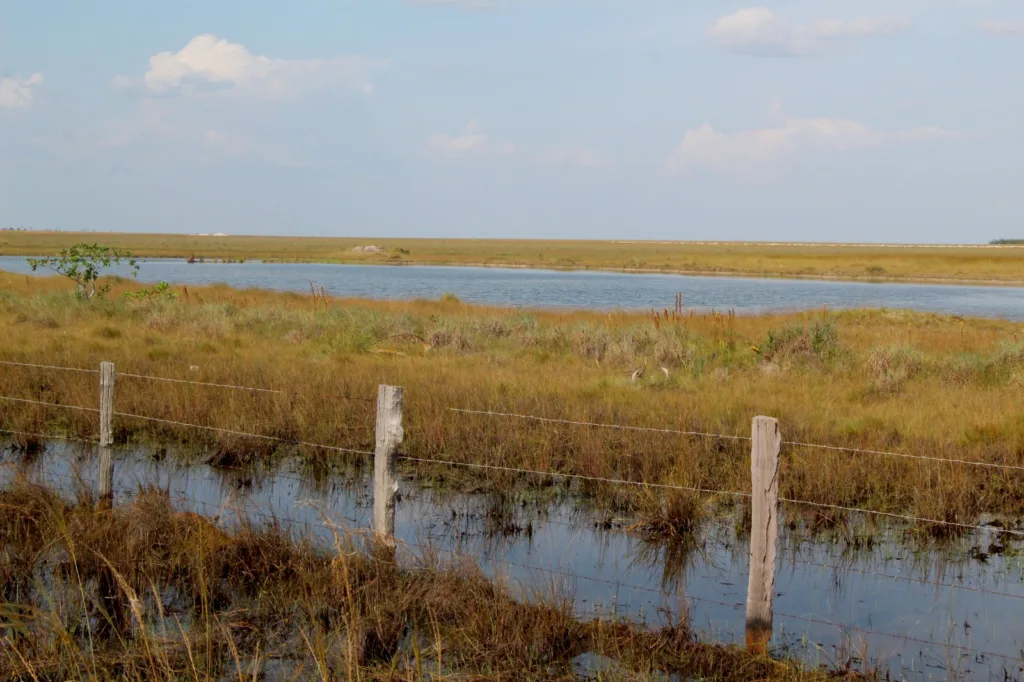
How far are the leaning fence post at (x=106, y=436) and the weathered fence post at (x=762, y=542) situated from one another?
5.48m

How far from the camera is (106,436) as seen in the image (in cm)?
873

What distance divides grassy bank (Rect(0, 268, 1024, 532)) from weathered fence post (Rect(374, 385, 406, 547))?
9.21 feet

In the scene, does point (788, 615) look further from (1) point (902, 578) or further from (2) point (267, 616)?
(2) point (267, 616)

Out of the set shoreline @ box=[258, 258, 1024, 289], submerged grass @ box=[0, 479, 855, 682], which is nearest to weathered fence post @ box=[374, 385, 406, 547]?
submerged grass @ box=[0, 479, 855, 682]

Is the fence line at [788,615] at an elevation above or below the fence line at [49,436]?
below

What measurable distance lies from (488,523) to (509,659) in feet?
11.3

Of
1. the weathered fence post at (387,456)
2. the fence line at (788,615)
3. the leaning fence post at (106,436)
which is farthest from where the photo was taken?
the leaning fence post at (106,436)

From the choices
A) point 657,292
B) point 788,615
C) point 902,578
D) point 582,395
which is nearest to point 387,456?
point 788,615

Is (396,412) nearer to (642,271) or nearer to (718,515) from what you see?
(718,515)

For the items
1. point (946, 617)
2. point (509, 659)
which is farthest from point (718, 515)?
point (509, 659)

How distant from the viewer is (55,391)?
41.9ft

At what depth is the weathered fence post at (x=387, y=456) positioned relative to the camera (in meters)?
6.86

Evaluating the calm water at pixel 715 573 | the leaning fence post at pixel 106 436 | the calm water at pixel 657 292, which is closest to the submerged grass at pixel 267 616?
the calm water at pixel 715 573

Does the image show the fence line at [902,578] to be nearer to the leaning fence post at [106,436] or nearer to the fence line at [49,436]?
the leaning fence post at [106,436]
